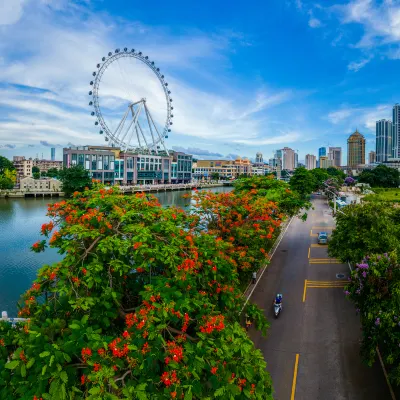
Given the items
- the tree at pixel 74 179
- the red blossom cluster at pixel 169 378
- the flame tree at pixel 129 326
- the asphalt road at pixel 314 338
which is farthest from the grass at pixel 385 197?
the tree at pixel 74 179

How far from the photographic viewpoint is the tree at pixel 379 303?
26.0 ft

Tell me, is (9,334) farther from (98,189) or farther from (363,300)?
(363,300)

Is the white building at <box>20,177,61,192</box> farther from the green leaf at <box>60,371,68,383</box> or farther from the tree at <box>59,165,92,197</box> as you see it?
the green leaf at <box>60,371,68,383</box>

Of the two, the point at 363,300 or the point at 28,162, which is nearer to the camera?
the point at 363,300

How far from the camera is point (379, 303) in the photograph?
28.7ft

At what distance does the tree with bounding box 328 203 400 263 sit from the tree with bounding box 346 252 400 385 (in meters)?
3.26

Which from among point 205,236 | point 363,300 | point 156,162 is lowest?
point 363,300

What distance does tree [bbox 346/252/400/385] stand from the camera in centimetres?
794

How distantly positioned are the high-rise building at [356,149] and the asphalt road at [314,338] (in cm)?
18217

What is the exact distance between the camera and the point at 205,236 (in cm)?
834

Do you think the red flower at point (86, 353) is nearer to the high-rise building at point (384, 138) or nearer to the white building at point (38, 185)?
the white building at point (38, 185)

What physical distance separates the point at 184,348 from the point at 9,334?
10.7 feet

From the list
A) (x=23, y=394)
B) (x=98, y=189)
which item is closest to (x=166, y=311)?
(x=23, y=394)

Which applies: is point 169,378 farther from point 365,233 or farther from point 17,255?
point 17,255
